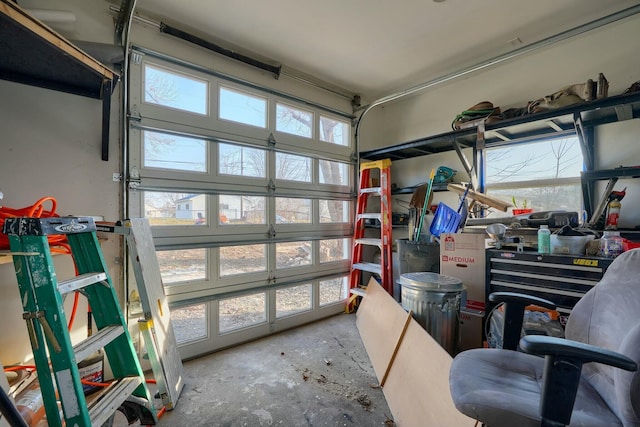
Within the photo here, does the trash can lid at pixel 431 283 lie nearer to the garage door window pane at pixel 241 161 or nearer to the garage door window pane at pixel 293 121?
the garage door window pane at pixel 241 161

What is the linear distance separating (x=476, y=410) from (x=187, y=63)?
2.90m

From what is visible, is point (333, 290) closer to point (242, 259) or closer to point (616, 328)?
point (242, 259)

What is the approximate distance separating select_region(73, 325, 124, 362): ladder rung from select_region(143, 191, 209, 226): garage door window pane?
1.12 meters

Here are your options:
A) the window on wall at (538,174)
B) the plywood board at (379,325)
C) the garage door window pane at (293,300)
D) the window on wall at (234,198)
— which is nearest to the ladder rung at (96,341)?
the window on wall at (234,198)

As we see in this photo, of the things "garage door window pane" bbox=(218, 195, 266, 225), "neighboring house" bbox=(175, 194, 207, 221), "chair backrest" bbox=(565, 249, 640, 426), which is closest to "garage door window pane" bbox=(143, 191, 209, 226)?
"neighboring house" bbox=(175, 194, 207, 221)

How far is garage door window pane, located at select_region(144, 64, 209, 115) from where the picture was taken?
89.4 inches

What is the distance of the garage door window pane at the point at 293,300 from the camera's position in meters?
3.01

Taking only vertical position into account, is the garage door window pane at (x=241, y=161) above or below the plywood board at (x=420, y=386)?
above

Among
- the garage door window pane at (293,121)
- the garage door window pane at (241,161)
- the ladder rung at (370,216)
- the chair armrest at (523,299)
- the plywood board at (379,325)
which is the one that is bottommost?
the plywood board at (379,325)

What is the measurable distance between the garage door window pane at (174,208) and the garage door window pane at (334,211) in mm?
1381

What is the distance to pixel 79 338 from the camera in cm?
194

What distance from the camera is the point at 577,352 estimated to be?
792 millimetres

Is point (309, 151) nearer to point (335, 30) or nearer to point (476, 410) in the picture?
point (335, 30)

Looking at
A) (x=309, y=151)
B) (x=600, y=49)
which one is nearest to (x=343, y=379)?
(x=309, y=151)
